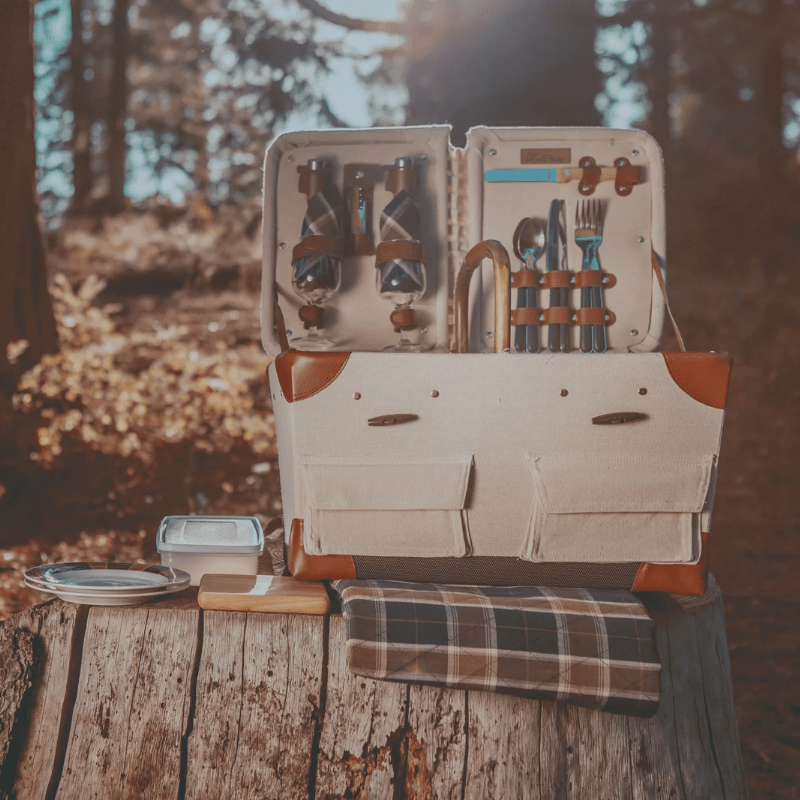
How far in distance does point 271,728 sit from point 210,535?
1.40ft

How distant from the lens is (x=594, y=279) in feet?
6.39

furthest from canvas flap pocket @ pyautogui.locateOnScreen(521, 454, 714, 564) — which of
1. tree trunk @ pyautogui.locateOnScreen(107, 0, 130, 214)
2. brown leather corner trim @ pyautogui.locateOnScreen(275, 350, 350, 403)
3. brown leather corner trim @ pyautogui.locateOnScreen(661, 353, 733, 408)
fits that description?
tree trunk @ pyautogui.locateOnScreen(107, 0, 130, 214)

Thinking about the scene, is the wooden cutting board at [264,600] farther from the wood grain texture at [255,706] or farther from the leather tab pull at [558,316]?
the leather tab pull at [558,316]

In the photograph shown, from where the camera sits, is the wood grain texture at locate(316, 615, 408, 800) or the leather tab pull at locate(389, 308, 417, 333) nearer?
the wood grain texture at locate(316, 615, 408, 800)

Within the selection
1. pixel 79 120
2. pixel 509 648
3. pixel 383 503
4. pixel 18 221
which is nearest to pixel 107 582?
pixel 383 503

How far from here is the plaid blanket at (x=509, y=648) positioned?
126cm

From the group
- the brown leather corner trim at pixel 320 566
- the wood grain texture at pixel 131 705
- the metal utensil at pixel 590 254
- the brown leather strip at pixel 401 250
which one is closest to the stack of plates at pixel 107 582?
the wood grain texture at pixel 131 705

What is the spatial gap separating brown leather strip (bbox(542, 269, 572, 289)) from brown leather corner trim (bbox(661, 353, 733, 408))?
58 cm

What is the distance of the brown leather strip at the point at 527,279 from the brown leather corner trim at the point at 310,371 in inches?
28.4

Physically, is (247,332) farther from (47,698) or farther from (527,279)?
(47,698)

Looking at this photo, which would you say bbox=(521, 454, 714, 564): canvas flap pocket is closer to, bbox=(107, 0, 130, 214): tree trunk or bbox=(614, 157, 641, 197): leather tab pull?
bbox=(614, 157, 641, 197): leather tab pull

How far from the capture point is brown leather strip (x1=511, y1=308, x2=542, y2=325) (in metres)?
1.93

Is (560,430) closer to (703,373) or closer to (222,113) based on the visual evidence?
(703,373)

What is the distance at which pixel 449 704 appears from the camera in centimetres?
130
